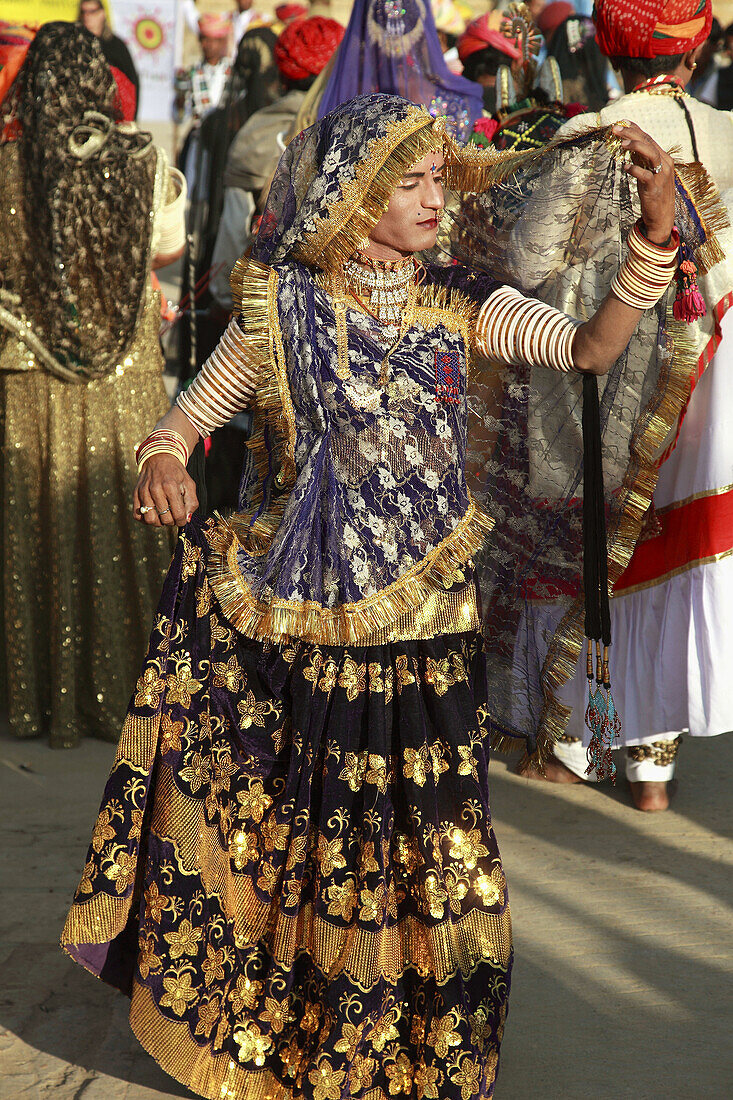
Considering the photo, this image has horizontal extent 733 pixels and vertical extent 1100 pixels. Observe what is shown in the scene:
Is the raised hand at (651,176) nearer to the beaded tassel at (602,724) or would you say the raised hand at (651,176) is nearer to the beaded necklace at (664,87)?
the beaded tassel at (602,724)

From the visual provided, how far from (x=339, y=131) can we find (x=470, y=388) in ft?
2.49

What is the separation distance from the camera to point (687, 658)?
3.21 meters

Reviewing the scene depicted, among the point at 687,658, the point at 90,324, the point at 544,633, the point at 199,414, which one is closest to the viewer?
the point at 199,414

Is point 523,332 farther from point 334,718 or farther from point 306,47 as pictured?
point 306,47

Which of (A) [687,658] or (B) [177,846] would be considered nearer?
(B) [177,846]

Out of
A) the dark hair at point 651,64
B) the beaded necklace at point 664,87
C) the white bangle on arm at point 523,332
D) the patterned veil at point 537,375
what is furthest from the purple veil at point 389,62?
the white bangle on arm at point 523,332

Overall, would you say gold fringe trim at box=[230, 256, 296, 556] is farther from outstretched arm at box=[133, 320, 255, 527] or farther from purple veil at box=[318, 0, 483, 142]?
purple veil at box=[318, 0, 483, 142]

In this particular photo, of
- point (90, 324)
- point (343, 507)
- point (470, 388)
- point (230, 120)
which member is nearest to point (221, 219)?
point (230, 120)

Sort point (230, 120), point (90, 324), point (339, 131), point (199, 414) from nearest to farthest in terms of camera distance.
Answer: point (339, 131) < point (199, 414) < point (90, 324) < point (230, 120)

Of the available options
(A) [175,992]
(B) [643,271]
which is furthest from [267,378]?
(A) [175,992]

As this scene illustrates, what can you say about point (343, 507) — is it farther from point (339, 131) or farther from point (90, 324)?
point (90, 324)

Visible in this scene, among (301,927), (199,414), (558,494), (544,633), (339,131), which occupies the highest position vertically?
(339,131)

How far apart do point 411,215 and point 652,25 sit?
5.12 feet

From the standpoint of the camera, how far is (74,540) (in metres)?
4.08
